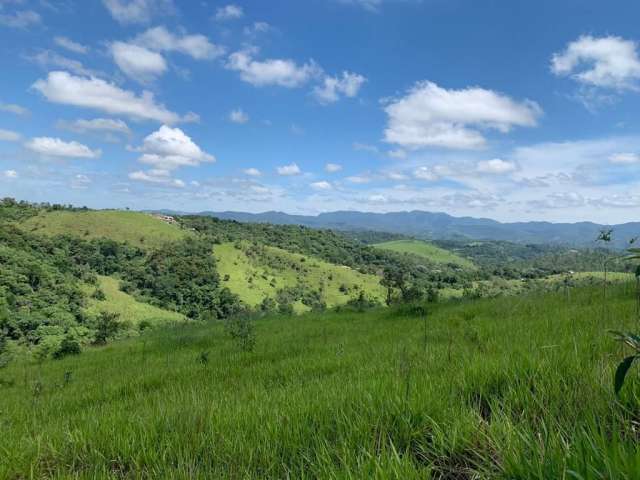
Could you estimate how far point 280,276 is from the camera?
15388cm

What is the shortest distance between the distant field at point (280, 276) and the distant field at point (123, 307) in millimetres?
28487

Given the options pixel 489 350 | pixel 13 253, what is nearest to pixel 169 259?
pixel 13 253

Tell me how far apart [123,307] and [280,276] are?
63.0 m

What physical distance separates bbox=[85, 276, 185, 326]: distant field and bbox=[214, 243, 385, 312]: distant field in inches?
1122

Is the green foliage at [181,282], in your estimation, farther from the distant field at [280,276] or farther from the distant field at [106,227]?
the distant field at [106,227]

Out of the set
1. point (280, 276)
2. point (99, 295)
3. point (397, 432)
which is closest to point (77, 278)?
point (99, 295)

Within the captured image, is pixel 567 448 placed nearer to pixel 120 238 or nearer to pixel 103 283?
pixel 103 283

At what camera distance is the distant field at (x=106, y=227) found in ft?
509

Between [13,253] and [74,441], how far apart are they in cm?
12828

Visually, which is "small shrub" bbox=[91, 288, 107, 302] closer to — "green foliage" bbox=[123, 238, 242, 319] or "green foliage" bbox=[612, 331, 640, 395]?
"green foliage" bbox=[123, 238, 242, 319]

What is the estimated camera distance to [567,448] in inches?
61.7

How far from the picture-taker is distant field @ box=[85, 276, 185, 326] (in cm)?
9662

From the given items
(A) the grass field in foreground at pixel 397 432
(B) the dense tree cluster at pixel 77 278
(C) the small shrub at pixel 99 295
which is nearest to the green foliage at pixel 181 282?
(B) the dense tree cluster at pixel 77 278

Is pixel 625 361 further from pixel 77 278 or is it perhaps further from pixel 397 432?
pixel 77 278
